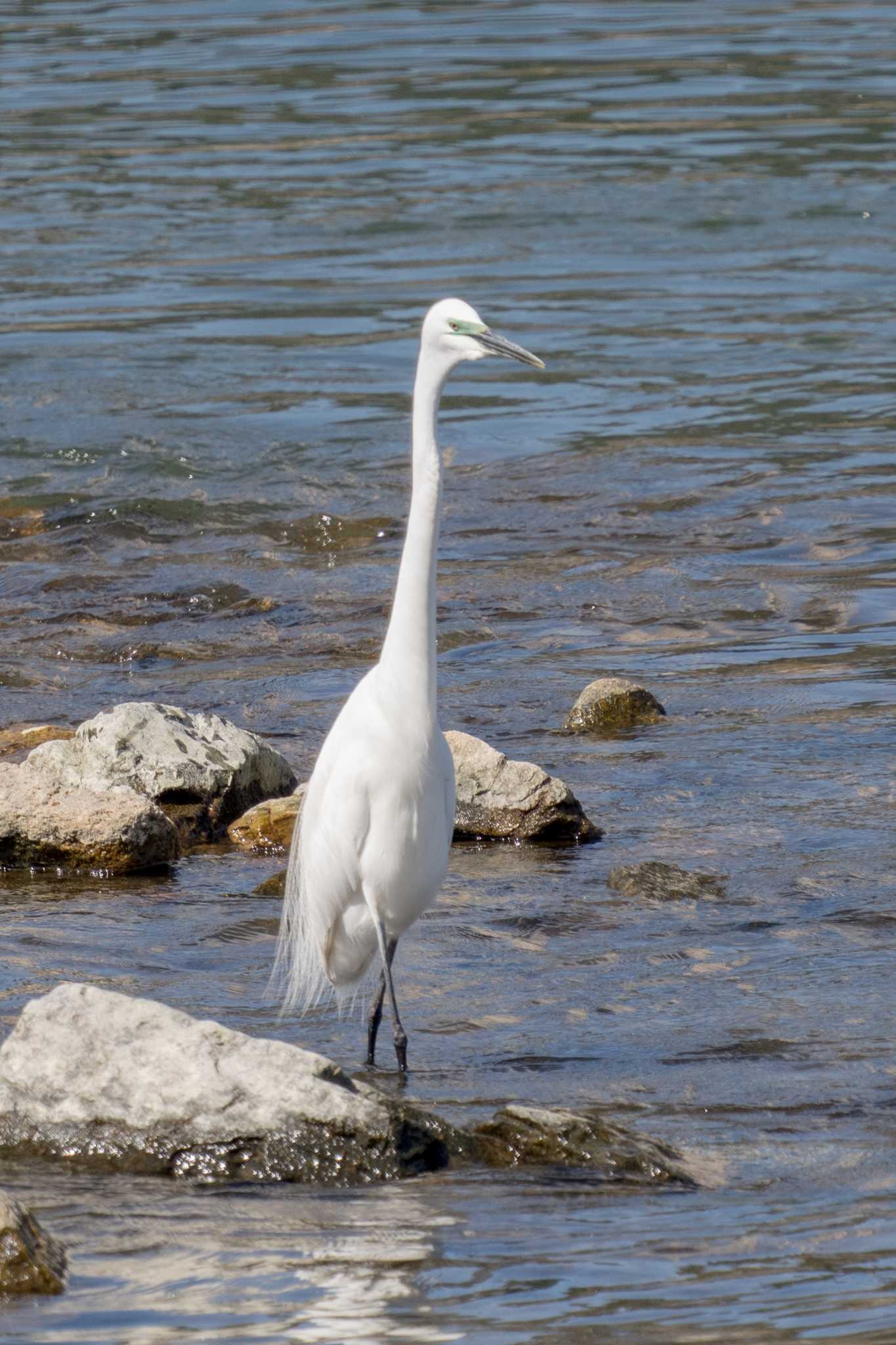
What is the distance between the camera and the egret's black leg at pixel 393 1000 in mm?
4957

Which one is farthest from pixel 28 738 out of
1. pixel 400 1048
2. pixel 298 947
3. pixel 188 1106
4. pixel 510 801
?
pixel 188 1106

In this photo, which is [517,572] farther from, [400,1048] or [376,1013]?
[400,1048]

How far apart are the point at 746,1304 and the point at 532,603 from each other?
252 inches

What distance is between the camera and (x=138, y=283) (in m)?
16.4

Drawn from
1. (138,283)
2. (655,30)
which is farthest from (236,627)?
(655,30)

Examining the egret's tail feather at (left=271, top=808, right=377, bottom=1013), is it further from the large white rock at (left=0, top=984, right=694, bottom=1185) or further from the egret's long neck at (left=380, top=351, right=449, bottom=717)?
the large white rock at (left=0, top=984, right=694, bottom=1185)

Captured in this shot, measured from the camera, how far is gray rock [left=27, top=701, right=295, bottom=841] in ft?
22.0

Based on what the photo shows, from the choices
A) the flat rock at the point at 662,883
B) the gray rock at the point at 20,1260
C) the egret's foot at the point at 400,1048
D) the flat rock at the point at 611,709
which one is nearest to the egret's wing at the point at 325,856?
the egret's foot at the point at 400,1048

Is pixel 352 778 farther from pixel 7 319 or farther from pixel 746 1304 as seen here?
pixel 7 319

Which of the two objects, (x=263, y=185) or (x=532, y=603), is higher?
(x=263, y=185)

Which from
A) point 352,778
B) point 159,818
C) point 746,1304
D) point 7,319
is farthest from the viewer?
point 7,319

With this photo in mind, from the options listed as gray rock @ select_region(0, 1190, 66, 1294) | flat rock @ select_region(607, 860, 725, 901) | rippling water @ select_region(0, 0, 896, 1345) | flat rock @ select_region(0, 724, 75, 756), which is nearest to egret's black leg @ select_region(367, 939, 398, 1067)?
rippling water @ select_region(0, 0, 896, 1345)

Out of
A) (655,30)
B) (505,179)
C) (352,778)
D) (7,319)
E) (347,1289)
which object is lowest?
(347,1289)

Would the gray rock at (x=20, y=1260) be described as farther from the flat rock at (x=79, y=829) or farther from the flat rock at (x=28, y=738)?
the flat rock at (x=28, y=738)
